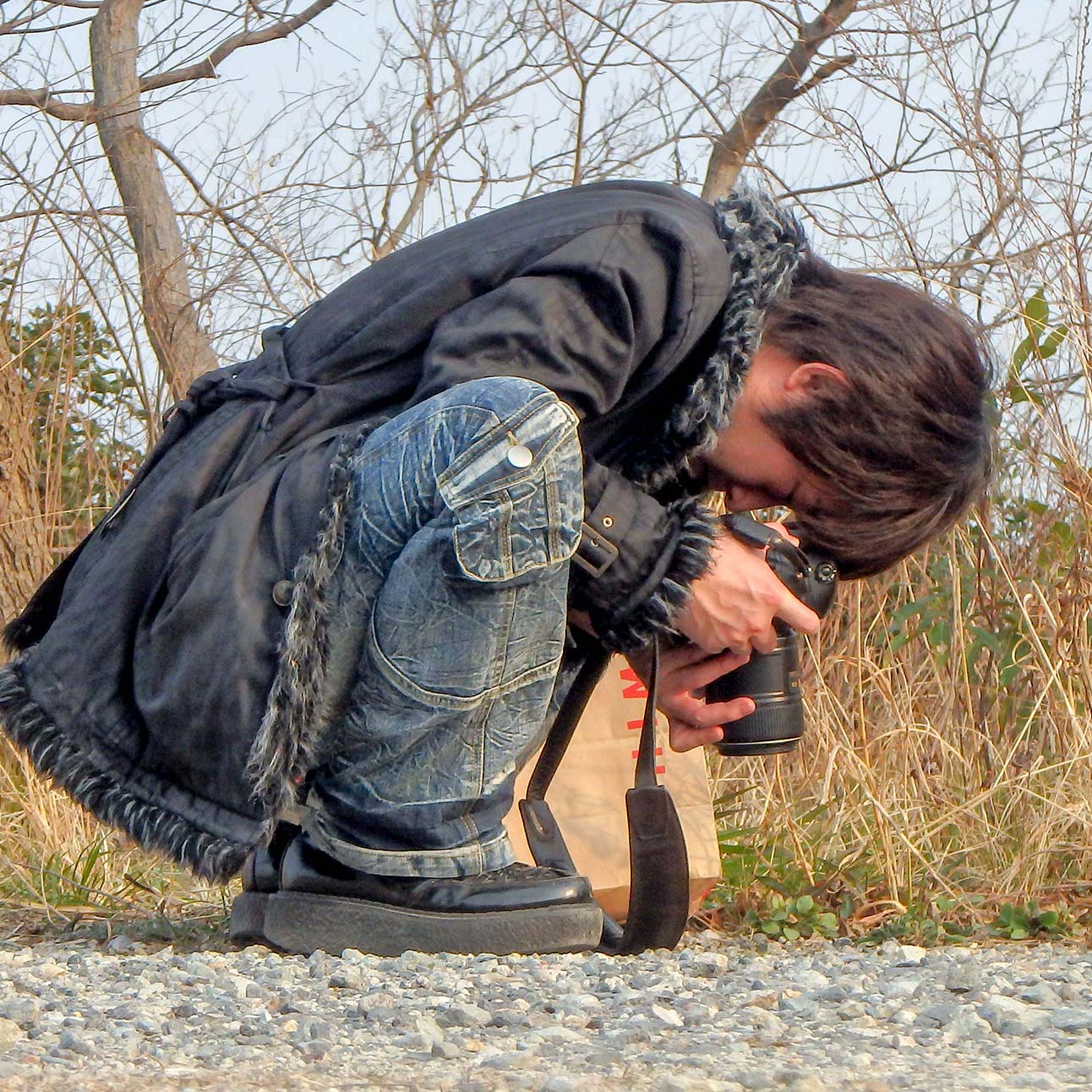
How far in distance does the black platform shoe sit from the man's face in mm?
622

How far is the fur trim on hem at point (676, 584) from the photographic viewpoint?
1.89m

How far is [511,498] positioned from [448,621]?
181 mm

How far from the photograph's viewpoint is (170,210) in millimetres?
→ 5574

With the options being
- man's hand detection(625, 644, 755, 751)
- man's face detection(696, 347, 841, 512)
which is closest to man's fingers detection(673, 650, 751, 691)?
man's hand detection(625, 644, 755, 751)

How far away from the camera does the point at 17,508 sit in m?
3.32

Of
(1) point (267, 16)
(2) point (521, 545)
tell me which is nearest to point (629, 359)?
(2) point (521, 545)

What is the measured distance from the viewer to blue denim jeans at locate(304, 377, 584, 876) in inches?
69.4

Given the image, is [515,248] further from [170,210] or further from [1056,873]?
[170,210]

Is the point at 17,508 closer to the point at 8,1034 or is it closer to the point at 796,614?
the point at 796,614

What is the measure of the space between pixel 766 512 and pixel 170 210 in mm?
3493

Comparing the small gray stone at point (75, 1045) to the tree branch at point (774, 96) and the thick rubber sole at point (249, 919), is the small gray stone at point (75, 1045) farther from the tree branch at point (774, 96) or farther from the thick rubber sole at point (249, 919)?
the tree branch at point (774, 96)

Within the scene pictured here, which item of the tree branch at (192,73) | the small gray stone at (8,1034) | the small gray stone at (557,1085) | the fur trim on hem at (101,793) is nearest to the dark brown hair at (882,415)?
the fur trim on hem at (101,793)

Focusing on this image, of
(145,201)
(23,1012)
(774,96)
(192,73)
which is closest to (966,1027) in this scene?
(23,1012)

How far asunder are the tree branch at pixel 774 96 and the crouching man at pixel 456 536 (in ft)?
4.51
